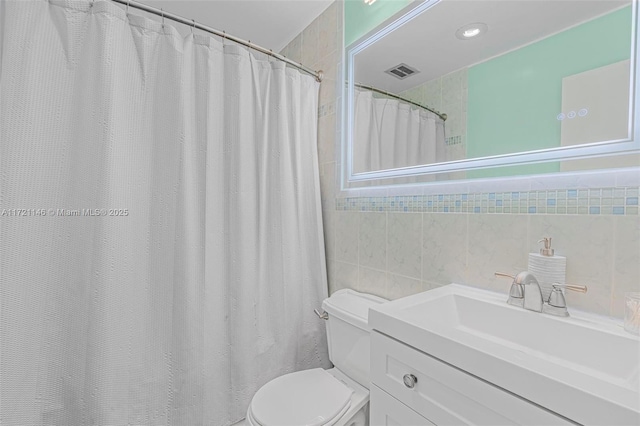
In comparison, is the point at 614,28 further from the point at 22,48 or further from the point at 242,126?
the point at 22,48

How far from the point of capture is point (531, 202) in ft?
3.02

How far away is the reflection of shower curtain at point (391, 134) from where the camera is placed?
127 centimetres

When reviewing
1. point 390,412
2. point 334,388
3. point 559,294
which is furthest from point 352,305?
point 559,294

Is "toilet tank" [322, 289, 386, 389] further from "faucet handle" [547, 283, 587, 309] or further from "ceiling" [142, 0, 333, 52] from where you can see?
"ceiling" [142, 0, 333, 52]

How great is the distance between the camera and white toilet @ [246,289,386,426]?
1.08 metres

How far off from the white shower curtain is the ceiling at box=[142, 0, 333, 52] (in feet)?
1.44

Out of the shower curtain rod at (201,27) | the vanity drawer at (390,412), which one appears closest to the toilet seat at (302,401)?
the vanity drawer at (390,412)

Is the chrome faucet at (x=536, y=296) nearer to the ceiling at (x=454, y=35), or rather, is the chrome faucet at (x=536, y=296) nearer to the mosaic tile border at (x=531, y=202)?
the mosaic tile border at (x=531, y=202)

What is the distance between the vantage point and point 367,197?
1502mm

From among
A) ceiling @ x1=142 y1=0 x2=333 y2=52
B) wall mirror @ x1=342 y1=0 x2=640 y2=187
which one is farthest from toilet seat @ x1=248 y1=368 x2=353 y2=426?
ceiling @ x1=142 y1=0 x2=333 y2=52

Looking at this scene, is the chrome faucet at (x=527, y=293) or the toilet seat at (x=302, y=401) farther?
the toilet seat at (x=302, y=401)

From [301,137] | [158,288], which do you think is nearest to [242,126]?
[301,137]

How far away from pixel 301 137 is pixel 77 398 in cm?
151

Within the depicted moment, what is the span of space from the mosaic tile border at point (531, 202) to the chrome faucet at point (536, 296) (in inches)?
8.2
